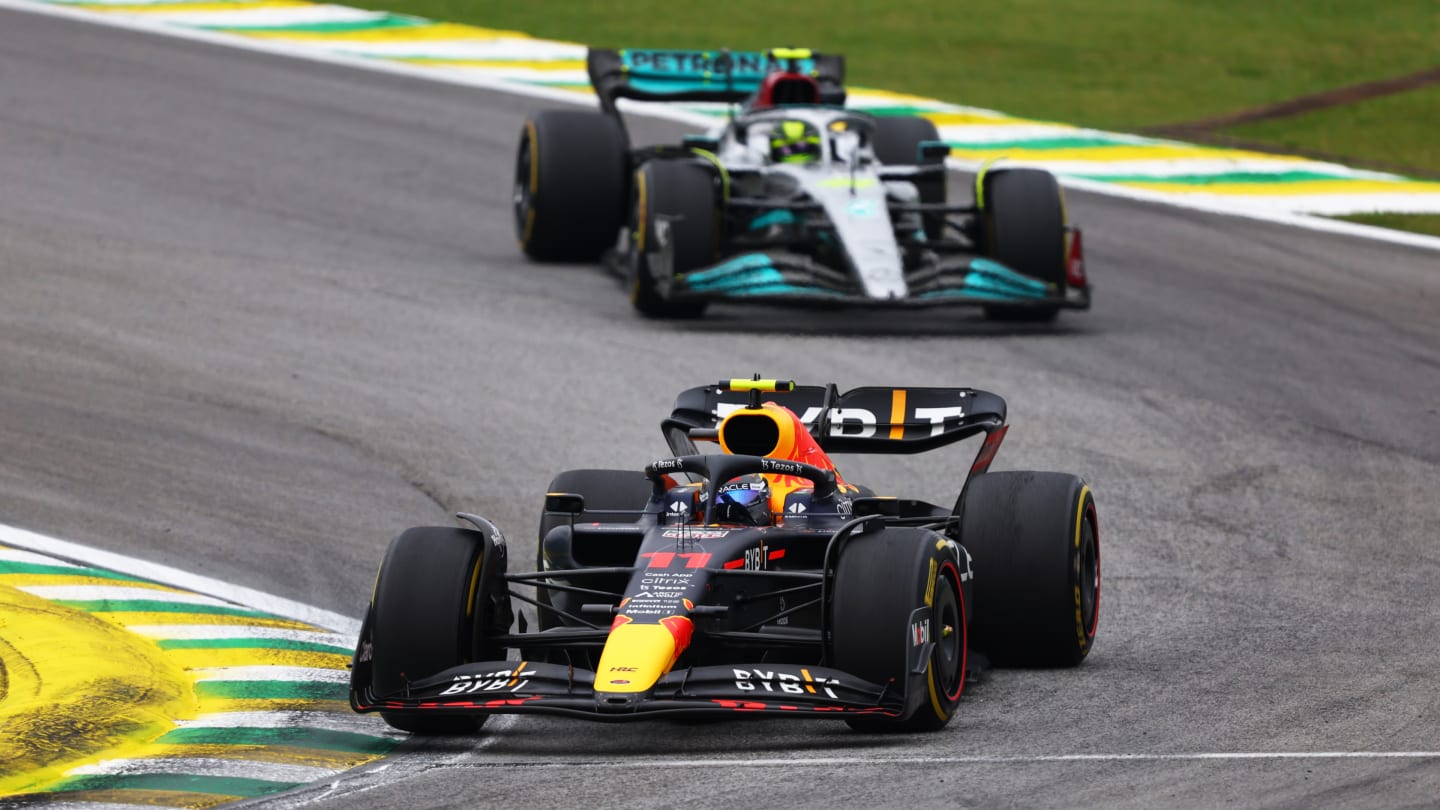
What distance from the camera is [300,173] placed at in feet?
74.5

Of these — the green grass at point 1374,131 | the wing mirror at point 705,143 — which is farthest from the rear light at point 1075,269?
the green grass at point 1374,131

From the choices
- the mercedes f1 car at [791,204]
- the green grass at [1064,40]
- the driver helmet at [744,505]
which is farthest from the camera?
the green grass at [1064,40]

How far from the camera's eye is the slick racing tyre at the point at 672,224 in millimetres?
17125

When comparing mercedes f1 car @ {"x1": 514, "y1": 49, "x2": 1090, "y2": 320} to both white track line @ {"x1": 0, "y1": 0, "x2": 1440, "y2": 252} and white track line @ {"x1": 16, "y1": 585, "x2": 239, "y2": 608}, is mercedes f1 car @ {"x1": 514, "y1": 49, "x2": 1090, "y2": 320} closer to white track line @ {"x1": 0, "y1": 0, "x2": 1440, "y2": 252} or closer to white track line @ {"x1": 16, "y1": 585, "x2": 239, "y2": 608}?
white track line @ {"x1": 0, "y1": 0, "x2": 1440, "y2": 252}

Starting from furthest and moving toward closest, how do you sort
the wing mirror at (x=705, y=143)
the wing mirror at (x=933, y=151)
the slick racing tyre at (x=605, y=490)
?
the wing mirror at (x=705, y=143) < the wing mirror at (x=933, y=151) < the slick racing tyre at (x=605, y=490)

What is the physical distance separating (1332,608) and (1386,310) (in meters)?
8.38

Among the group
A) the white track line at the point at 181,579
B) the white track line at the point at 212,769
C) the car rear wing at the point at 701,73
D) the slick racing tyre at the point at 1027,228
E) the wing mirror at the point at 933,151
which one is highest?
the car rear wing at the point at 701,73

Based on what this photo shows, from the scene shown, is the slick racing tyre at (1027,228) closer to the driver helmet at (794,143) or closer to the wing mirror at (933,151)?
the wing mirror at (933,151)

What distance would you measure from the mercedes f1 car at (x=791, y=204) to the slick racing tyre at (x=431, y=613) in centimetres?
802

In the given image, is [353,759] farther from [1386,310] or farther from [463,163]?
[463,163]

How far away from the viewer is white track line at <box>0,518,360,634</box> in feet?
36.0

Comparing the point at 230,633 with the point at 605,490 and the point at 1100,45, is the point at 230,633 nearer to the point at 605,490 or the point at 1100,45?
the point at 605,490

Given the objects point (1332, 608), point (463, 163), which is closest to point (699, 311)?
point (463, 163)

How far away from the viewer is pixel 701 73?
1952 centimetres
